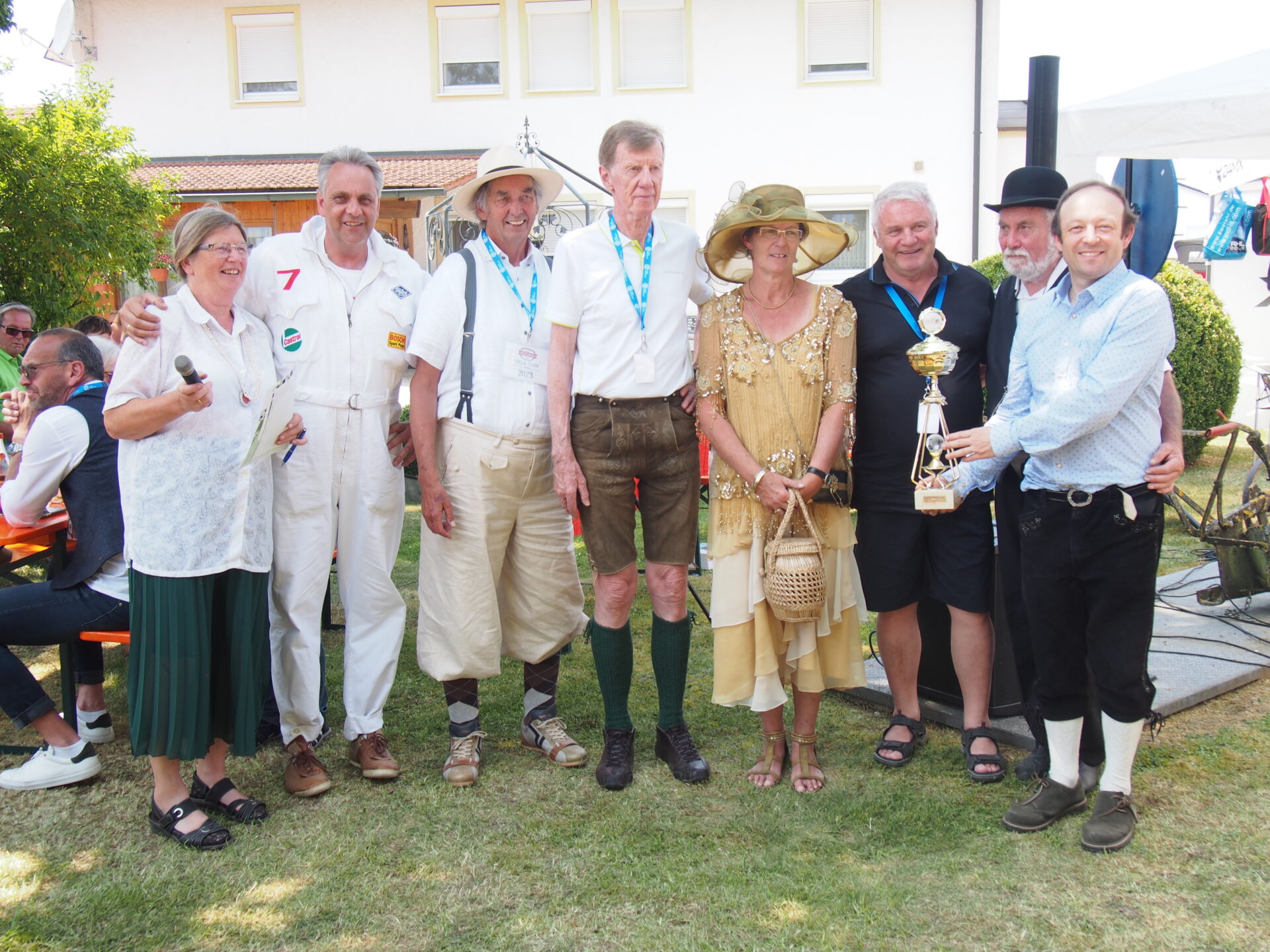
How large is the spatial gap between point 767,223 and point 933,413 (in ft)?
2.75

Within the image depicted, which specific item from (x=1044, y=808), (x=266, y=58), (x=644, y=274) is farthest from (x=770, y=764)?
(x=266, y=58)

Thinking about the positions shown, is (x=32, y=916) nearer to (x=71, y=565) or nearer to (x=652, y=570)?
(x=71, y=565)

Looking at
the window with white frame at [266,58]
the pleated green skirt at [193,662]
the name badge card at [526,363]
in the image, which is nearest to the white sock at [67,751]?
the pleated green skirt at [193,662]

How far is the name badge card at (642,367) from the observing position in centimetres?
360

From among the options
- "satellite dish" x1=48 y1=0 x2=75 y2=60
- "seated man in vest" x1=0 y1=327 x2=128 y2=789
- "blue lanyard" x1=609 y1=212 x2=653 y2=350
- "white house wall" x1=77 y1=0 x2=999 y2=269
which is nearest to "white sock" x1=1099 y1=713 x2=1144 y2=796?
"blue lanyard" x1=609 y1=212 x2=653 y2=350

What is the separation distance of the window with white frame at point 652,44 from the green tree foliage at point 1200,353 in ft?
31.6

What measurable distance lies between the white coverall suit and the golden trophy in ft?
5.97

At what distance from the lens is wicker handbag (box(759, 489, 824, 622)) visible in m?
3.39

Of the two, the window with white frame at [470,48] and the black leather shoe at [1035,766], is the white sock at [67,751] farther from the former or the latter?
the window with white frame at [470,48]

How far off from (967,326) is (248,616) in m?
2.66

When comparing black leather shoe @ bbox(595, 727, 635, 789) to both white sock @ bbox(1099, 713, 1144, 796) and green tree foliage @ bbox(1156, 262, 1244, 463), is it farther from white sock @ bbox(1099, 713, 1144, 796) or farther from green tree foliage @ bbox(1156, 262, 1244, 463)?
green tree foliage @ bbox(1156, 262, 1244, 463)

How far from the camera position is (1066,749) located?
11.2 ft

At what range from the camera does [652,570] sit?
3818 millimetres

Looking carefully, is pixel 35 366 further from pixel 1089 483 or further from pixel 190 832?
pixel 1089 483
